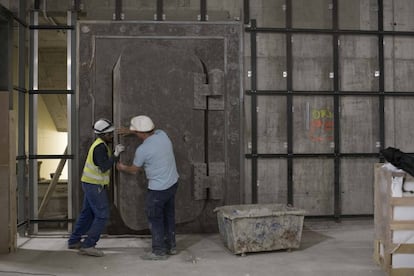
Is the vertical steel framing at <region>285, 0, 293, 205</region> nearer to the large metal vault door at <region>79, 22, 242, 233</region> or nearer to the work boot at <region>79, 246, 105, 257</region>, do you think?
the large metal vault door at <region>79, 22, 242, 233</region>

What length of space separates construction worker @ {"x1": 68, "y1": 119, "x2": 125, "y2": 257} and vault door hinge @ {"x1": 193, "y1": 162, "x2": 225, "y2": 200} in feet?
4.07

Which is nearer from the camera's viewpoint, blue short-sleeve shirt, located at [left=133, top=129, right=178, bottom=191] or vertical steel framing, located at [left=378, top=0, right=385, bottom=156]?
blue short-sleeve shirt, located at [left=133, top=129, right=178, bottom=191]

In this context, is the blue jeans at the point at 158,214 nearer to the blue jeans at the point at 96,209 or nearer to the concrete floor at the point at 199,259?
the concrete floor at the point at 199,259

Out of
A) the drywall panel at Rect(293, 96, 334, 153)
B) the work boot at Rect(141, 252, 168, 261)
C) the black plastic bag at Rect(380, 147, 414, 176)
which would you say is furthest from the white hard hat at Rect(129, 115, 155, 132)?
the black plastic bag at Rect(380, 147, 414, 176)

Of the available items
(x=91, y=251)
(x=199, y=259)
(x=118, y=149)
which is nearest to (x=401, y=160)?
(x=199, y=259)

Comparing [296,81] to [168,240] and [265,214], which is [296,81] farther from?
[168,240]

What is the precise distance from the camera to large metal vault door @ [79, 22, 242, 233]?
6.04m

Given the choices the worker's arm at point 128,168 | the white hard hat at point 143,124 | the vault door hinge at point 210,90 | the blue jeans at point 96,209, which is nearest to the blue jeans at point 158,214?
the worker's arm at point 128,168

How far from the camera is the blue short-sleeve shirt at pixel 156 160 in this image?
5070 millimetres

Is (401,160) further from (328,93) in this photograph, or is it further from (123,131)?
(123,131)

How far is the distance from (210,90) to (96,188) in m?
2.04

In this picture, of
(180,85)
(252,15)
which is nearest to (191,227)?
(180,85)

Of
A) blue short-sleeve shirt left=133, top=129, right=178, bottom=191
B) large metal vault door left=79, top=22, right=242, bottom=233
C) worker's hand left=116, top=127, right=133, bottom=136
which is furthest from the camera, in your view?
large metal vault door left=79, top=22, right=242, bottom=233

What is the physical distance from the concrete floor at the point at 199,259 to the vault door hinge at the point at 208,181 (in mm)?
571
